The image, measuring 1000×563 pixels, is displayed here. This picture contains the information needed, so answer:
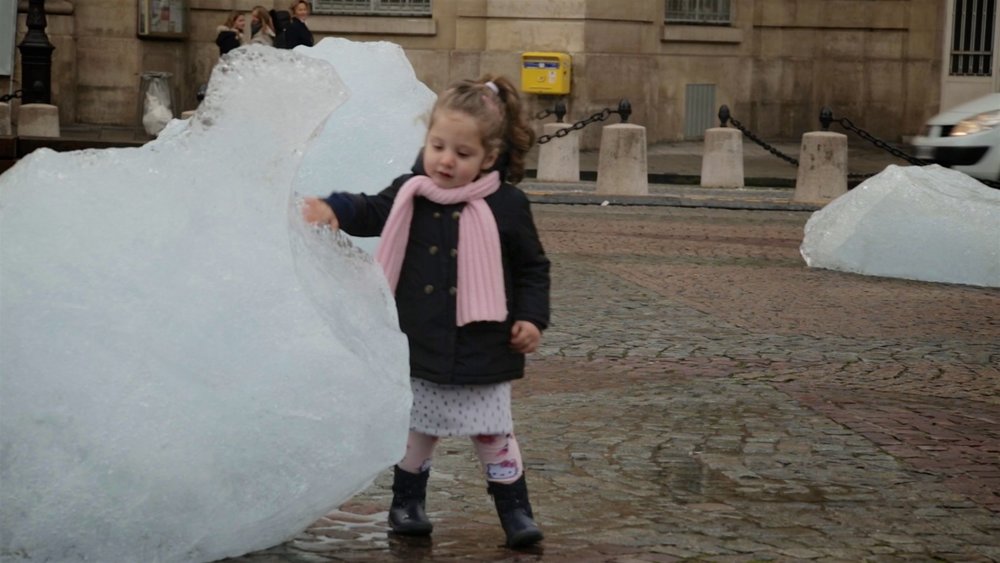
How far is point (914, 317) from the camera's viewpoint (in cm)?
998

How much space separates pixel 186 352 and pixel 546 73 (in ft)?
64.4

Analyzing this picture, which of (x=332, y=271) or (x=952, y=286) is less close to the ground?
(x=332, y=271)

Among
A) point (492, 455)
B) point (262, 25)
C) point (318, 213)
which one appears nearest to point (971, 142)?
point (262, 25)

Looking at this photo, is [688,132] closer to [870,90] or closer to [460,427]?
[870,90]

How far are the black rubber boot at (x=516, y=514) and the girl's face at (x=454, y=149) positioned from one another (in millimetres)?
785

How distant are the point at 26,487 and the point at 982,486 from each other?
119 inches

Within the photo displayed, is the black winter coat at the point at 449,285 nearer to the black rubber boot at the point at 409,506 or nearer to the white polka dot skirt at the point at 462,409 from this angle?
the white polka dot skirt at the point at 462,409

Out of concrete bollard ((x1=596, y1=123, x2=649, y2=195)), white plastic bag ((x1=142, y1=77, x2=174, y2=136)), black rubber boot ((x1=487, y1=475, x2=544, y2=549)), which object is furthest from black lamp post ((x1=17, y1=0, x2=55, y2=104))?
black rubber boot ((x1=487, y1=475, x2=544, y2=549))

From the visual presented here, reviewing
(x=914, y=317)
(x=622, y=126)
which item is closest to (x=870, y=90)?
(x=622, y=126)

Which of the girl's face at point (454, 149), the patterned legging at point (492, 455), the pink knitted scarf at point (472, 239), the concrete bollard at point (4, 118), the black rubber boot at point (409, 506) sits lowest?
the black rubber boot at point (409, 506)

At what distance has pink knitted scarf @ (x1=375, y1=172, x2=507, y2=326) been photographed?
15.8 feet

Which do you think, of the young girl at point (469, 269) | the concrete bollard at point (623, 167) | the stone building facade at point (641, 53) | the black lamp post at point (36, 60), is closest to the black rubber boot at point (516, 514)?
the young girl at point (469, 269)

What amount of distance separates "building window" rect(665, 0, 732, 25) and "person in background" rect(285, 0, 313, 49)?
5.37m

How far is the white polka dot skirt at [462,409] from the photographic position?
4836mm
